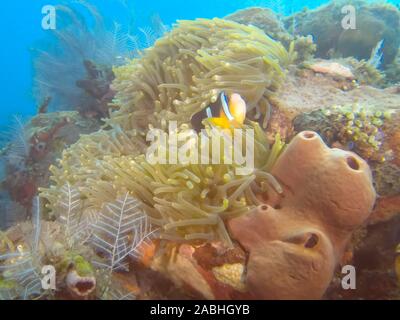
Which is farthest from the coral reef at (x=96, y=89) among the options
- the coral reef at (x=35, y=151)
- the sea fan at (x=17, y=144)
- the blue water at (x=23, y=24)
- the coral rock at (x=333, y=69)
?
the blue water at (x=23, y=24)

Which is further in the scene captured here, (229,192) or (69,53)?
(69,53)

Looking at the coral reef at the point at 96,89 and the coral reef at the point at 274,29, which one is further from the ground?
the coral reef at the point at 274,29

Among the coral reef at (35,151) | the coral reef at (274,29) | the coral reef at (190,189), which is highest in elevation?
the coral reef at (274,29)

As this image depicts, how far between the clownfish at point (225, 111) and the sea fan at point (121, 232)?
86cm

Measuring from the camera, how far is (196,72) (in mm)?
3357

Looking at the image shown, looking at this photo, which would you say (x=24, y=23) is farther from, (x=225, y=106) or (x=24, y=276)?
(x=24, y=276)

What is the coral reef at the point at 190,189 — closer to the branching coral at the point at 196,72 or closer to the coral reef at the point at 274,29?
the branching coral at the point at 196,72

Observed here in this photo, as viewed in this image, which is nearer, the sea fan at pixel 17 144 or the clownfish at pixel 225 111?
the clownfish at pixel 225 111

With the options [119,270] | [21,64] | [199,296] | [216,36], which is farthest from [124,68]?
[21,64]

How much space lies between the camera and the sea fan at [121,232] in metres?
2.36

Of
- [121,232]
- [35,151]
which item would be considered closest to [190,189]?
[121,232]

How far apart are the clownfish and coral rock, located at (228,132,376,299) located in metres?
0.54

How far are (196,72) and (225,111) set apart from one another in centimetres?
98
